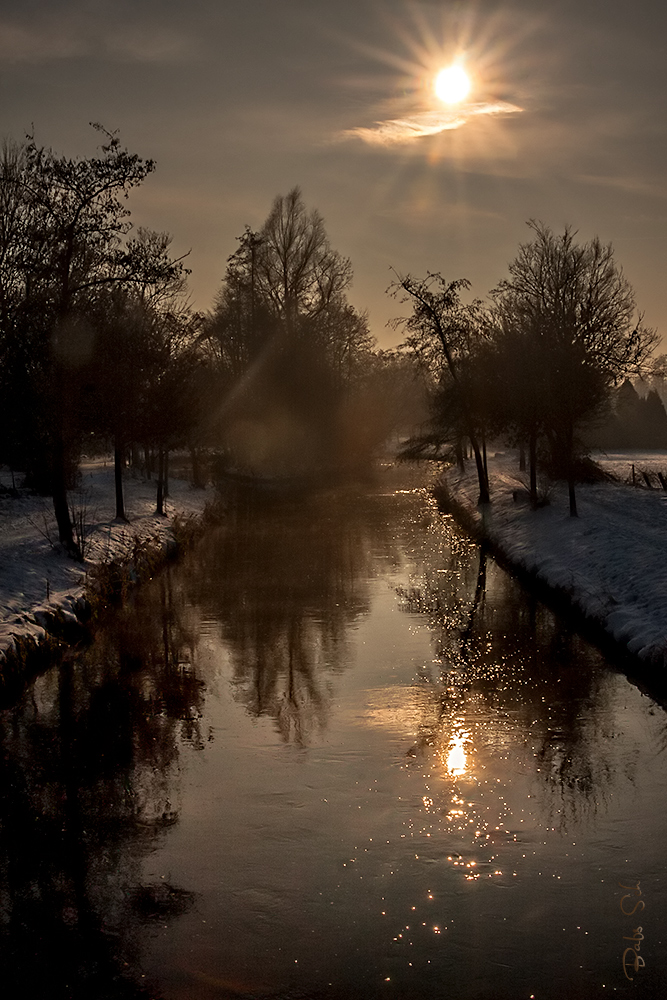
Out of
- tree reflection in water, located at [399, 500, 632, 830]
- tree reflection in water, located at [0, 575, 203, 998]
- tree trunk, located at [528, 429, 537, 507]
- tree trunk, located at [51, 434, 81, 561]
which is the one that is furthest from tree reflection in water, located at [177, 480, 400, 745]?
tree trunk, located at [528, 429, 537, 507]

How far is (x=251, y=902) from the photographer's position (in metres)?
6.87

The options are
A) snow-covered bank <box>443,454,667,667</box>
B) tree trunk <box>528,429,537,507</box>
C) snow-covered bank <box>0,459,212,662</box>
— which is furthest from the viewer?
tree trunk <box>528,429,537,507</box>

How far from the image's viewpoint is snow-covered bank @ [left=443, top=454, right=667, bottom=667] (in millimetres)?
14648

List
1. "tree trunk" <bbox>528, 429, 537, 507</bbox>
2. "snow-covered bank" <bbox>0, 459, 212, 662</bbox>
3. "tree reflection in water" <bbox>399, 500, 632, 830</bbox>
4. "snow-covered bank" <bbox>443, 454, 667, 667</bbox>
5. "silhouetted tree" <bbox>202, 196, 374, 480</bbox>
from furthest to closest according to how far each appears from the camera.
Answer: "silhouetted tree" <bbox>202, 196, 374, 480</bbox>
"tree trunk" <bbox>528, 429, 537, 507</bbox>
"snow-covered bank" <bbox>0, 459, 212, 662</bbox>
"snow-covered bank" <bbox>443, 454, 667, 667</bbox>
"tree reflection in water" <bbox>399, 500, 632, 830</bbox>

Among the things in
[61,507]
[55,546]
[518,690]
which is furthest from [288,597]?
[518,690]

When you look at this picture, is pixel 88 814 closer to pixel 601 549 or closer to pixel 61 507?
pixel 61 507

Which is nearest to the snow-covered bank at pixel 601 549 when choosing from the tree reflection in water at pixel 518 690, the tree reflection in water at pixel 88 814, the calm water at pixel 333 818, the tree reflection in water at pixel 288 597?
the tree reflection in water at pixel 518 690

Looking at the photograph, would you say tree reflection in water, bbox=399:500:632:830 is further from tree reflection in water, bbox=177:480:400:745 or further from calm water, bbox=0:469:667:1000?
tree reflection in water, bbox=177:480:400:745

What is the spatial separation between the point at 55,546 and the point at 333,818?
13.0 meters

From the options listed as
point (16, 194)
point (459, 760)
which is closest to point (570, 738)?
point (459, 760)

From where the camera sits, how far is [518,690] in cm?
1232

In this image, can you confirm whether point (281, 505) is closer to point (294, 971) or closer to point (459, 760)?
point (459, 760)

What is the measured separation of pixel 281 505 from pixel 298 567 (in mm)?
16287

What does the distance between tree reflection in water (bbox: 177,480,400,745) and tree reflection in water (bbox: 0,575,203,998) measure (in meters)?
1.11
